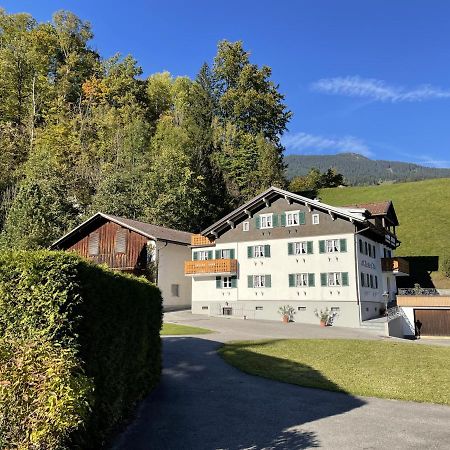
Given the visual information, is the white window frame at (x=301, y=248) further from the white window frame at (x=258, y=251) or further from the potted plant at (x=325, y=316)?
the potted plant at (x=325, y=316)

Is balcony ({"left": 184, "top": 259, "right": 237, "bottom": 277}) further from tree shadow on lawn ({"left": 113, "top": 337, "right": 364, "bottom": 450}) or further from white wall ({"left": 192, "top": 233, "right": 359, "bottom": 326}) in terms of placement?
tree shadow on lawn ({"left": 113, "top": 337, "right": 364, "bottom": 450})

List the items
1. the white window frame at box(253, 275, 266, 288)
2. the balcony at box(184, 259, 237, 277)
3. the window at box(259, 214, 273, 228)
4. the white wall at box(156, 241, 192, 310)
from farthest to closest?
the white wall at box(156, 241, 192, 310)
the balcony at box(184, 259, 237, 277)
the window at box(259, 214, 273, 228)
the white window frame at box(253, 275, 266, 288)

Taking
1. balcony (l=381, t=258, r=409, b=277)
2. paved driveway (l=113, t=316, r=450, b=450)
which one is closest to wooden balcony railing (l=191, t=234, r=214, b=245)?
balcony (l=381, t=258, r=409, b=277)

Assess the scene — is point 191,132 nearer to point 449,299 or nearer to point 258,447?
point 449,299

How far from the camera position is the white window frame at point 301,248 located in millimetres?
38875

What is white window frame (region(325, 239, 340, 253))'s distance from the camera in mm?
37562

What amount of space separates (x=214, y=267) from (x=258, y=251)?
4.27m

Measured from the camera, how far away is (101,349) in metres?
8.19

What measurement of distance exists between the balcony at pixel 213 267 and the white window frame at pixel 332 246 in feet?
28.2

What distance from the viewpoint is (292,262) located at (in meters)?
39.3

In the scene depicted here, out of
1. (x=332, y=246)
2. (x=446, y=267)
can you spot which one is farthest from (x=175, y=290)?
(x=446, y=267)

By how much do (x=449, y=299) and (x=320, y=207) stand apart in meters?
13.4

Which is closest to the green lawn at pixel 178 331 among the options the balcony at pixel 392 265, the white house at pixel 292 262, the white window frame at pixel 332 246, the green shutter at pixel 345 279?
the white house at pixel 292 262

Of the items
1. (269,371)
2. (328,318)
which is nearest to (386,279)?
(328,318)
